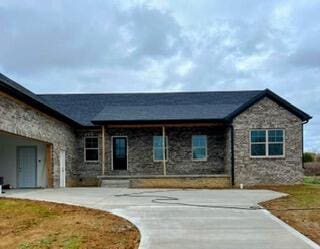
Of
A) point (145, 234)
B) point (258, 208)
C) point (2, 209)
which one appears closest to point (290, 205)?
point (258, 208)

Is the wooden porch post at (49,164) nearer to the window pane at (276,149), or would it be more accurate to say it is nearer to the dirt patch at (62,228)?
the dirt patch at (62,228)

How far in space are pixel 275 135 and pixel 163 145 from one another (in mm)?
6172

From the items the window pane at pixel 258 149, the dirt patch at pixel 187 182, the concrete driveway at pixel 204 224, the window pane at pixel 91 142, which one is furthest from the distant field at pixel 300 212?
the window pane at pixel 91 142

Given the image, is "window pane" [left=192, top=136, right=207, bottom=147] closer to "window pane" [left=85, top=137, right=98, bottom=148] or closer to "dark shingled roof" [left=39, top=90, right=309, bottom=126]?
"dark shingled roof" [left=39, top=90, right=309, bottom=126]

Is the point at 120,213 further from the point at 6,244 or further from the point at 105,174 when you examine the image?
the point at 105,174

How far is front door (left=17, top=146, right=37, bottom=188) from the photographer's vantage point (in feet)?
85.3

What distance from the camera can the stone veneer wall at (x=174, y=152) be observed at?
99.9 feet

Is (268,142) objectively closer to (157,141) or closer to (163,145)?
(163,145)

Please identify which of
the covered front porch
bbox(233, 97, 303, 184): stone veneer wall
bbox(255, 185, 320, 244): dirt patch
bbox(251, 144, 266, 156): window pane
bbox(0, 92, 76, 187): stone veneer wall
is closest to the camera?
bbox(255, 185, 320, 244): dirt patch

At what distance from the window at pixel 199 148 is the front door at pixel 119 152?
4.07 meters

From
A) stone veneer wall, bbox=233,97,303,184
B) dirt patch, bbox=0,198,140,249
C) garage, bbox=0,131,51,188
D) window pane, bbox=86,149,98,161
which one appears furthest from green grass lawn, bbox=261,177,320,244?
window pane, bbox=86,149,98,161

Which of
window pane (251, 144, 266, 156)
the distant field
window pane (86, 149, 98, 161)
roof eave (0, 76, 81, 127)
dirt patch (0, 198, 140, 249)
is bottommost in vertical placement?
the distant field

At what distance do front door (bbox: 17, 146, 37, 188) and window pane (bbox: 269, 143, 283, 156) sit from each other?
1237 centimetres

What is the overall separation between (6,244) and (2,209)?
4.48 m
